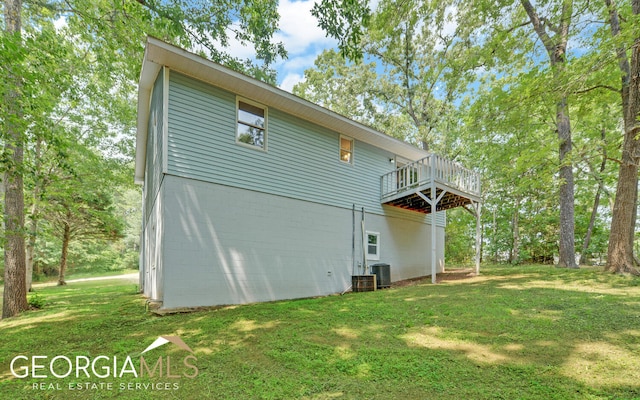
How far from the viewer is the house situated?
6172 mm

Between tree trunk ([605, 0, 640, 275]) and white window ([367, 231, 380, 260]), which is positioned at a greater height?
tree trunk ([605, 0, 640, 275])

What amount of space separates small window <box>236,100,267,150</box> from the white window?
5028mm

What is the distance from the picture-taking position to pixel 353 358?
3273 millimetres

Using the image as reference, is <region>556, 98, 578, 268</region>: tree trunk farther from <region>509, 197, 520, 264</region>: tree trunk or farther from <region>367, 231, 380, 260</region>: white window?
<region>509, 197, 520, 264</region>: tree trunk

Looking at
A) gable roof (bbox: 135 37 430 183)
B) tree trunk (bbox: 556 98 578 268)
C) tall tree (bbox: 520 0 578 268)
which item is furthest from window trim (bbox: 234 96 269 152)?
tree trunk (bbox: 556 98 578 268)

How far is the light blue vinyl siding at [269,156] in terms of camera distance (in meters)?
6.41

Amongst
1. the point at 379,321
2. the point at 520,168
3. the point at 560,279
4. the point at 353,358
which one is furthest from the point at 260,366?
the point at 520,168

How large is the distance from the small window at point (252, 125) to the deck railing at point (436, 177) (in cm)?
516

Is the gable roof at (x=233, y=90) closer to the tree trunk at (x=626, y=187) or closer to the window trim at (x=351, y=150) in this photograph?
the window trim at (x=351, y=150)

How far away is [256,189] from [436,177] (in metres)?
5.92

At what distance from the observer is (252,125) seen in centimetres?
754

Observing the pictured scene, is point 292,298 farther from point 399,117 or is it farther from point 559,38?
point 399,117

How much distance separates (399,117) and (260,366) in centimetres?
1968

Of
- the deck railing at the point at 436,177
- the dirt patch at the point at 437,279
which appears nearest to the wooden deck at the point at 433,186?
the deck railing at the point at 436,177
